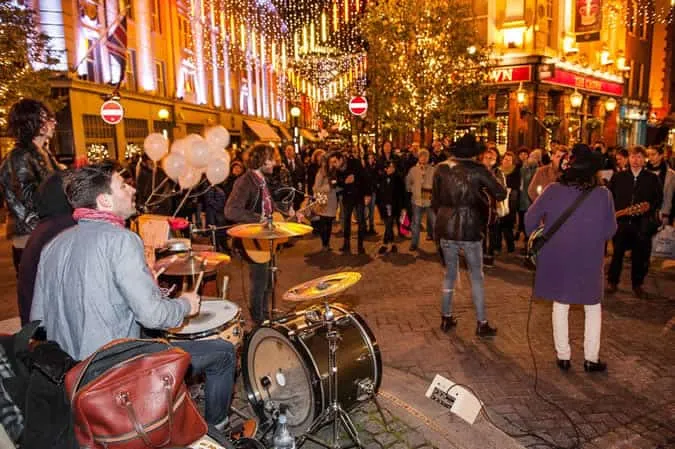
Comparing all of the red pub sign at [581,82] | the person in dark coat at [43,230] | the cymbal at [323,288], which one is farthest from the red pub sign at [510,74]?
the person in dark coat at [43,230]

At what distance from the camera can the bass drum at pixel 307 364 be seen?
3.26 metres

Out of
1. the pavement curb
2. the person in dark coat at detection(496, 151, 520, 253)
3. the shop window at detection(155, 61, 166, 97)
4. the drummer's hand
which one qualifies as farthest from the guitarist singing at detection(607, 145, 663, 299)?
the shop window at detection(155, 61, 166, 97)

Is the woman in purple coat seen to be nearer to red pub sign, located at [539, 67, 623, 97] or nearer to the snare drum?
the snare drum

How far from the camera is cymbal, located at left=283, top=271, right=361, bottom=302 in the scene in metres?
3.29

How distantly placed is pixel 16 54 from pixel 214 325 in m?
11.4

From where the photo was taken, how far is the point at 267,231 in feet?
14.0

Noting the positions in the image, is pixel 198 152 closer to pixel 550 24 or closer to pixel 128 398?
pixel 128 398

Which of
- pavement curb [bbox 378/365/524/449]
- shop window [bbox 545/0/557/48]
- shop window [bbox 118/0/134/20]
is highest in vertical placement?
shop window [bbox 118/0/134/20]

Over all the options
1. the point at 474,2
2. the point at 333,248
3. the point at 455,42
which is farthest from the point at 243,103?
the point at 333,248

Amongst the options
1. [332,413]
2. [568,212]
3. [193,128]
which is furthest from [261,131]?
[332,413]

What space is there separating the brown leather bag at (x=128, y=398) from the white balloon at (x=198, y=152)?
4166mm

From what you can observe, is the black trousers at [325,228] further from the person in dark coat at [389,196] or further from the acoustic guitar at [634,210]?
the acoustic guitar at [634,210]

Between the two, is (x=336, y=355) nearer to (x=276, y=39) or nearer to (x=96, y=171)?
(x=96, y=171)

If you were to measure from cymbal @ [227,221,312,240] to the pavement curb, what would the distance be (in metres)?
1.55
